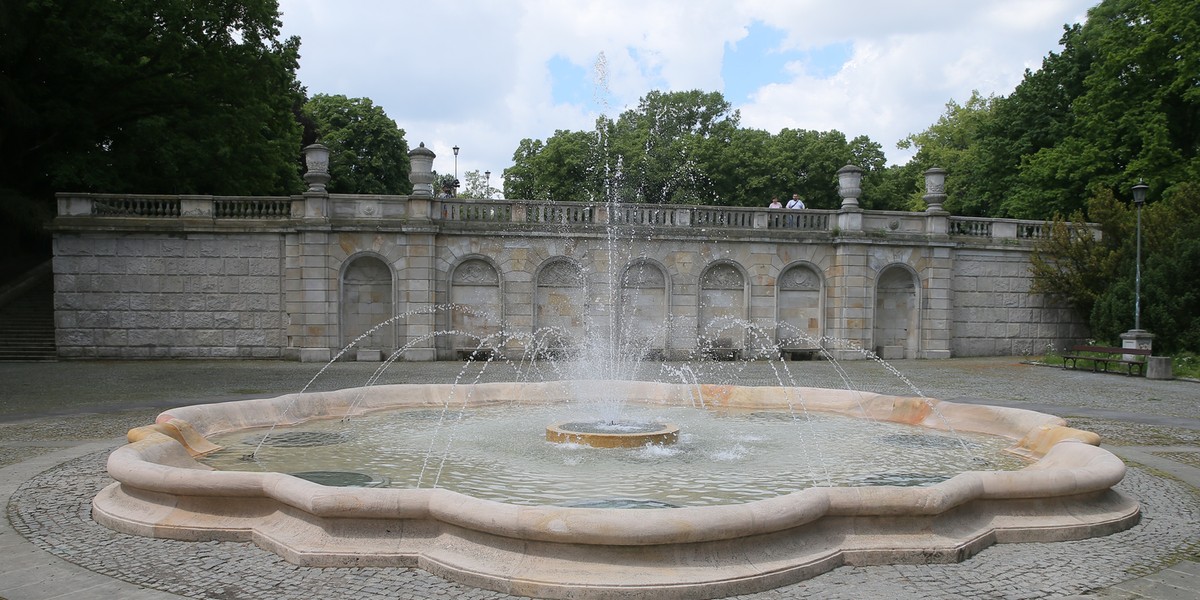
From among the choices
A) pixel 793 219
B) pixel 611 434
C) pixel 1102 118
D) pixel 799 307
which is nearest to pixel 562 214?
pixel 793 219

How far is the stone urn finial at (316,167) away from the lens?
23.6m

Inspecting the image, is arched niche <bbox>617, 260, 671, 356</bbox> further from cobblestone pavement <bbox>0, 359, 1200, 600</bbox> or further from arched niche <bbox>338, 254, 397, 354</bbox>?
cobblestone pavement <bbox>0, 359, 1200, 600</bbox>

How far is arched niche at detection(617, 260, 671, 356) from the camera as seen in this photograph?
2544 cm

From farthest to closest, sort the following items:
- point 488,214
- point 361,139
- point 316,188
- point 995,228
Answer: point 361,139 → point 995,228 → point 488,214 → point 316,188

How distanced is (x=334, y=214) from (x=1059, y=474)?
2217 centimetres

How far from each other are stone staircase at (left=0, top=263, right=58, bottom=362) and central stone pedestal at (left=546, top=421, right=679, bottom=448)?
21981 mm

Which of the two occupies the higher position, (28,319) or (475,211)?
(475,211)

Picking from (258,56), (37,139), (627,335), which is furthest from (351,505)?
(37,139)

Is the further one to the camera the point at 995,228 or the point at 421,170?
the point at 995,228

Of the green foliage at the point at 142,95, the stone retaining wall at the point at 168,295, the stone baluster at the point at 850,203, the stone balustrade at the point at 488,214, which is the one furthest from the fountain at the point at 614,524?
the green foliage at the point at 142,95

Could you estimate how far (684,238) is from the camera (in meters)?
25.3

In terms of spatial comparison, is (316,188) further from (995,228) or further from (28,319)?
(995,228)

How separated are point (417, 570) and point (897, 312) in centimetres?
2470

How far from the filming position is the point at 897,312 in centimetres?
2678
